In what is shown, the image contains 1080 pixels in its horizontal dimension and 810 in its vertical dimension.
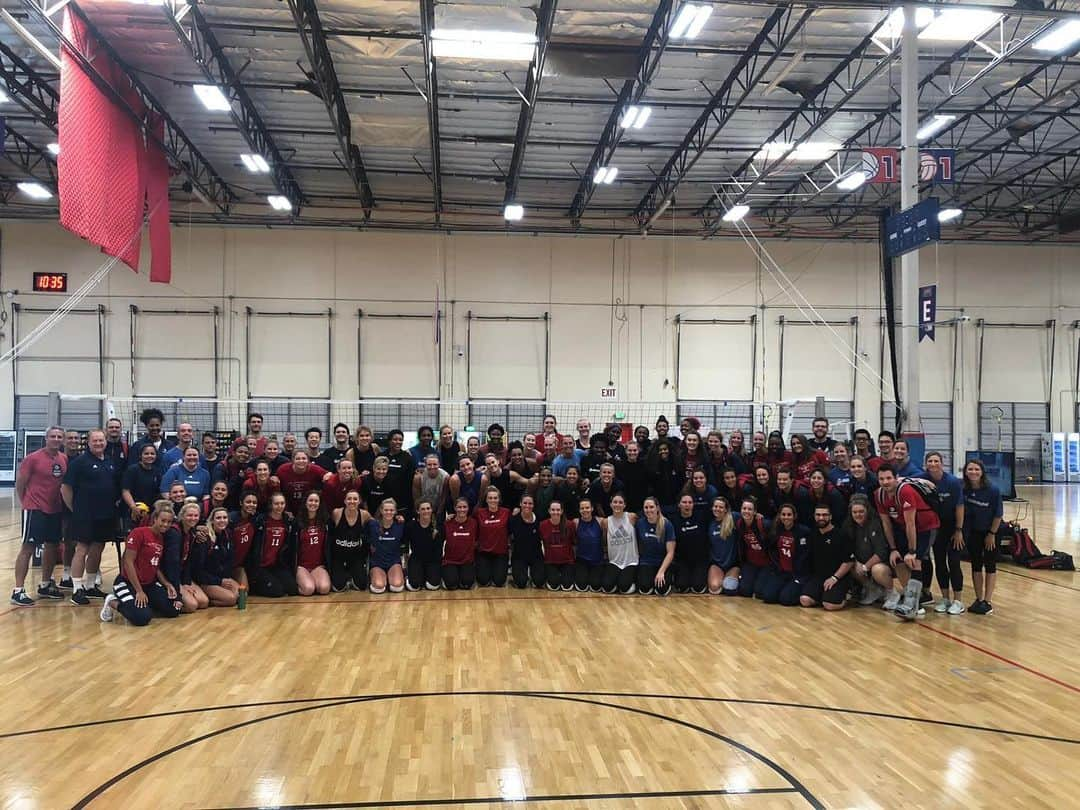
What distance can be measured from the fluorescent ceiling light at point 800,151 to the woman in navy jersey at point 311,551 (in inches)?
463

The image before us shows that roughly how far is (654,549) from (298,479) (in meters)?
4.19

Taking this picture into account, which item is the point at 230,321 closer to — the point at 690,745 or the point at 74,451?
the point at 74,451

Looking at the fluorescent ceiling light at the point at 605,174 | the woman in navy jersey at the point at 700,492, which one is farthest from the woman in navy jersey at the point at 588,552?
the fluorescent ceiling light at the point at 605,174

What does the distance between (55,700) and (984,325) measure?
77.7 feet

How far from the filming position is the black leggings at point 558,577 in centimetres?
838

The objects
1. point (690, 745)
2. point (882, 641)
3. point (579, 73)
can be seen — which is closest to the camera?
point (690, 745)

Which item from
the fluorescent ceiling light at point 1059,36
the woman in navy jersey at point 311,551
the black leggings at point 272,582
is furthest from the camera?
the fluorescent ceiling light at point 1059,36

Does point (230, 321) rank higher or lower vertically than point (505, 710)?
higher

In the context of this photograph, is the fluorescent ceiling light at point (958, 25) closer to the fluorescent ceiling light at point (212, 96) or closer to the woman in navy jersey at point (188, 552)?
the fluorescent ceiling light at point (212, 96)

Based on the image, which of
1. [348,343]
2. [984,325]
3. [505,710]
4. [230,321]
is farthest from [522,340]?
[505,710]

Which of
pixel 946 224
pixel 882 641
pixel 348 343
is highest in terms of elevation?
pixel 946 224

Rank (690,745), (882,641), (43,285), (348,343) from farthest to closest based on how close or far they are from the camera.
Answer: (348,343) → (43,285) → (882,641) → (690,745)

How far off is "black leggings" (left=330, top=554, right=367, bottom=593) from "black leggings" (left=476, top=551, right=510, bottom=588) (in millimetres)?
1330

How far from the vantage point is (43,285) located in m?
18.3
